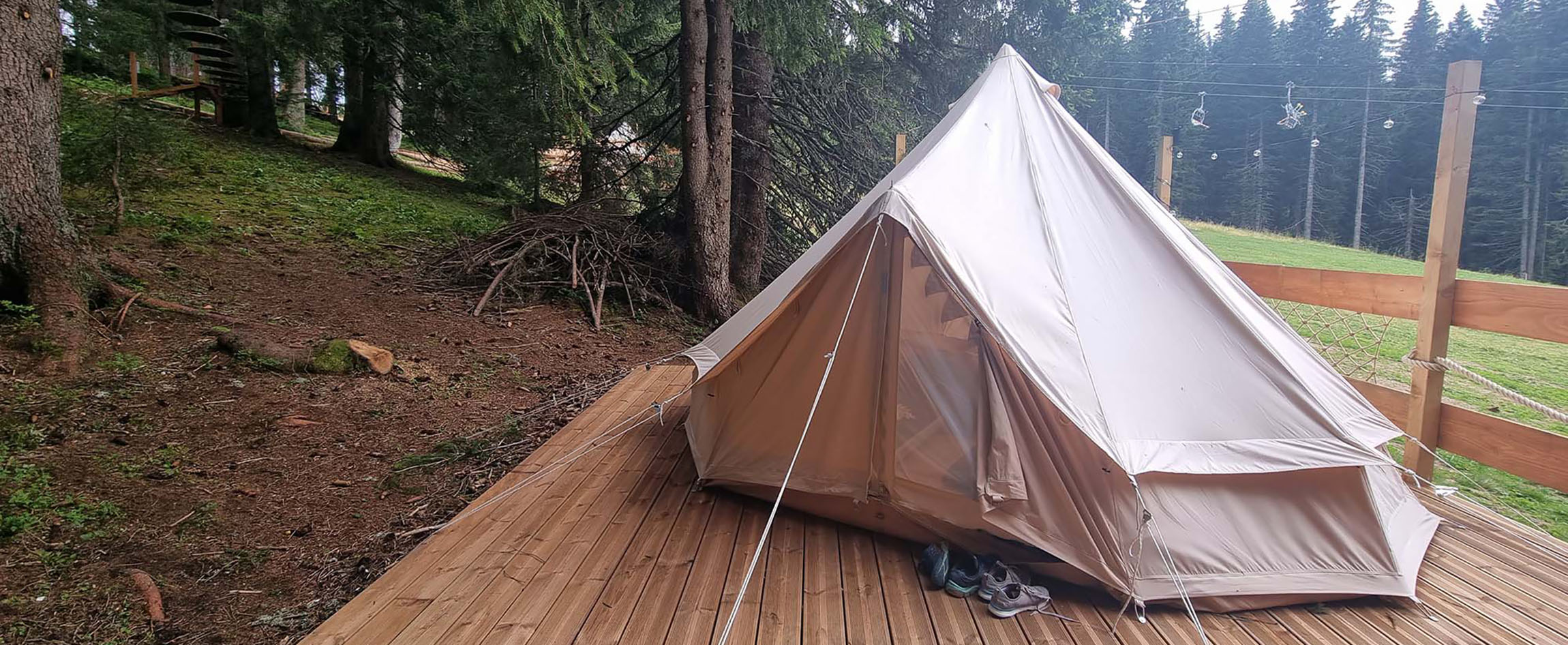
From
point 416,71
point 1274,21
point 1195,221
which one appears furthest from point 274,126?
point 1274,21

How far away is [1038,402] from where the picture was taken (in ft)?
7.30

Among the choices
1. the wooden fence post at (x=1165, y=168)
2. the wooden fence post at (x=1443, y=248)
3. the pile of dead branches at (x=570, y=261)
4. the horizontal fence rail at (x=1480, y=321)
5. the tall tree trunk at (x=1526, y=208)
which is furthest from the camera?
the tall tree trunk at (x=1526, y=208)

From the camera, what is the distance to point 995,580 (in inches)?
84.4

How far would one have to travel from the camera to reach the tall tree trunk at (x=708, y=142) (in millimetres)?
5953

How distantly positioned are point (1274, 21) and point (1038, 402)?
26.8 meters

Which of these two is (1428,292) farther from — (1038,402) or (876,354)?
(876,354)

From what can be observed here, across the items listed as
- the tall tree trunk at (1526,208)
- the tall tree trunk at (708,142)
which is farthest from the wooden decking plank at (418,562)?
the tall tree trunk at (1526,208)

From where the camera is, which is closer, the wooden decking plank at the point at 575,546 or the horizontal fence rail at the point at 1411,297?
the wooden decking plank at the point at 575,546

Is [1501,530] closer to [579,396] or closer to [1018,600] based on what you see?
[1018,600]

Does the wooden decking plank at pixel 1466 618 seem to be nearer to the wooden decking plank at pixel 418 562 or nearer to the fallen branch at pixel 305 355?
the wooden decking plank at pixel 418 562

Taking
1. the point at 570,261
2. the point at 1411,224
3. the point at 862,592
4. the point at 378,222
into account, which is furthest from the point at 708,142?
the point at 1411,224

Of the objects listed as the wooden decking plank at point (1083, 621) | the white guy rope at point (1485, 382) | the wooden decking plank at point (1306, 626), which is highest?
the white guy rope at point (1485, 382)

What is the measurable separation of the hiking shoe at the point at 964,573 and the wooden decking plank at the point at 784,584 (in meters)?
0.47

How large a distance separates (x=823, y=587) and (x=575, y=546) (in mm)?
904
